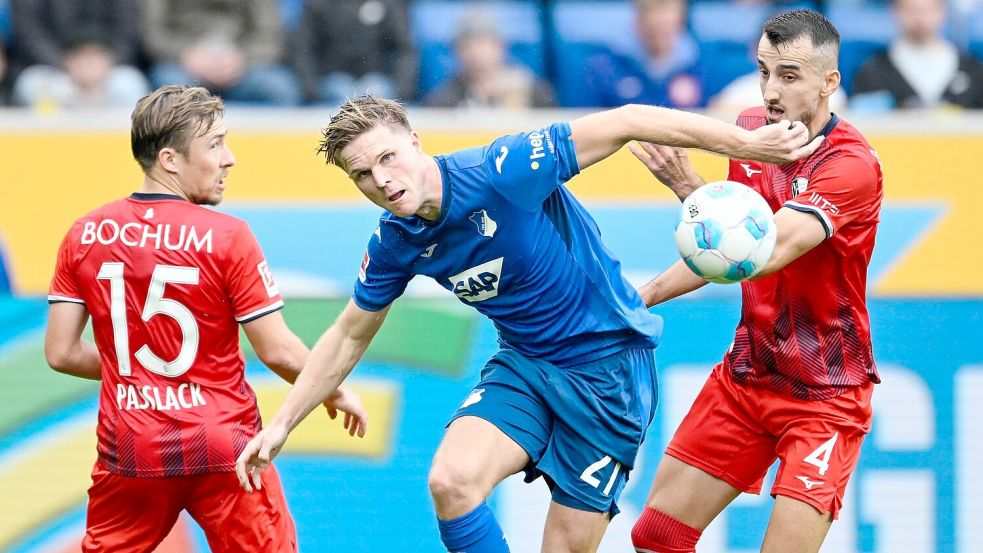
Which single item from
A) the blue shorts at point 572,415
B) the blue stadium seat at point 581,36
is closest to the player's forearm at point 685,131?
the blue shorts at point 572,415

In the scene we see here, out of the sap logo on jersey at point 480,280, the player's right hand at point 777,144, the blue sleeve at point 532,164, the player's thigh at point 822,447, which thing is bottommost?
the player's thigh at point 822,447

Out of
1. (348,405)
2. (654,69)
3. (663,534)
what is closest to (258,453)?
(348,405)

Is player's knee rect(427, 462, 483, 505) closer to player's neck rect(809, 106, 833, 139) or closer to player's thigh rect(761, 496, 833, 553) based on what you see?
player's thigh rect(761, 496, 833, 553)

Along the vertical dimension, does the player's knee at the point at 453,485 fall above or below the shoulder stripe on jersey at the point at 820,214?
below

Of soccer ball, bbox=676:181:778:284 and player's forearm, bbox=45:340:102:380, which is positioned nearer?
soccer ball, bbox=676:181:778:284

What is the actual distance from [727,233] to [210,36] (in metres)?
5.81

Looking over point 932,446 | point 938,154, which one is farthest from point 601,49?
point 932,446

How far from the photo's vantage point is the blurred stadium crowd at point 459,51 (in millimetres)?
8664

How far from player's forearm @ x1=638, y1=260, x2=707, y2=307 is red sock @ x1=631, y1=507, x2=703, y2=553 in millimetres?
918

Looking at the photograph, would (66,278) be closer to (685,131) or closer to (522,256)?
(522,256)

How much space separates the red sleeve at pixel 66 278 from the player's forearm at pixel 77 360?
0.73 ft

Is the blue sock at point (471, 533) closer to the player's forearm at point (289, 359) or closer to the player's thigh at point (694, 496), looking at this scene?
the player's forearm at point (289, 359)

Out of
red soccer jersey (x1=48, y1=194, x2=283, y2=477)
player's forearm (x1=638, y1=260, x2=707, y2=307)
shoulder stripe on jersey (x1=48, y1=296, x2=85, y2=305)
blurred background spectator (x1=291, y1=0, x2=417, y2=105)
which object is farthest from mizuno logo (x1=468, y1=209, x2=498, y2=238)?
blurred background spectator (x1=291, y1=0, x2=417, y2=105)

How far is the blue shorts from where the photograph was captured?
4.78 metres
